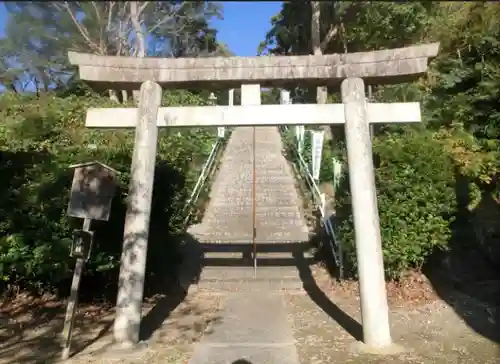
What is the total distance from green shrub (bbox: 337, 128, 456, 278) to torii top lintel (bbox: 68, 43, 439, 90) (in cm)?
164

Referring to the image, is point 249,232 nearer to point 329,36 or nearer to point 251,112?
point 251,112

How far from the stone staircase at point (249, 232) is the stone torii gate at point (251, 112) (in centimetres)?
266

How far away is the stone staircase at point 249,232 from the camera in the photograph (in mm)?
8227

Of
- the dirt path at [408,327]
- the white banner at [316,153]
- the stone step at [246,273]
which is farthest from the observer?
the white banner at [316,153]

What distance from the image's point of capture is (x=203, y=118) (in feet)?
19.0

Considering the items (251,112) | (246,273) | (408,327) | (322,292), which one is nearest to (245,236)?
(246,273)

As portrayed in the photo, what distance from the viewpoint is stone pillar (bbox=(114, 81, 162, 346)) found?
5438 mm

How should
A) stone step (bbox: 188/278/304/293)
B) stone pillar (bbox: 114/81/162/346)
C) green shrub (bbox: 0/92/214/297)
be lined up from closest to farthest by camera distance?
stone pillar (bbox: 114/81/162/346) → green shrub (bbox: 0/92/214/297) → stone step (bbox: 188/278/304/293)

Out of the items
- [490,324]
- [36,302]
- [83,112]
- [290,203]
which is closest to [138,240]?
[36,302]

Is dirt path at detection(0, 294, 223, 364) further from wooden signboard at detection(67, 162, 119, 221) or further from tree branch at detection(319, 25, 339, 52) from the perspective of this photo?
tree branch at detection(319, 25, 339, 52)

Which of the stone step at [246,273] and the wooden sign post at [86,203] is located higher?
the wooden sign post at [86,203]

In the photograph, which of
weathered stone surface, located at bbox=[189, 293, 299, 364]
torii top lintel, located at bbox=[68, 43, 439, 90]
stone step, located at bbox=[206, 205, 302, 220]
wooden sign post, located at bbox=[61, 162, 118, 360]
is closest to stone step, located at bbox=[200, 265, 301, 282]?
weathered stone surface, located at bbox=[189, 293, 299, 364]

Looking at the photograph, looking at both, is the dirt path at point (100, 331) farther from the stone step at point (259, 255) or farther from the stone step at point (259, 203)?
the stone step at point (259, 203)

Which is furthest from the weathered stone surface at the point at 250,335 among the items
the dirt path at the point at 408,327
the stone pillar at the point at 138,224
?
the stone pillar at the point at 138,224
